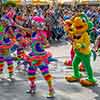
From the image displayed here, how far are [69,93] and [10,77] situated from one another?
1.85 metres

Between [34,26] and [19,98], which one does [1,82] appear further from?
[34,26]

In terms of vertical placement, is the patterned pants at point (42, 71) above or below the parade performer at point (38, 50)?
below

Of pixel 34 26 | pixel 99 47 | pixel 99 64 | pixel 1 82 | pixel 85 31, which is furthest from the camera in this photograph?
pixel 99 47

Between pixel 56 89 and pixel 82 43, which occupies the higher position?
pixel 82 43

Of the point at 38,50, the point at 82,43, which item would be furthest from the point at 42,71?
the point at 82,43

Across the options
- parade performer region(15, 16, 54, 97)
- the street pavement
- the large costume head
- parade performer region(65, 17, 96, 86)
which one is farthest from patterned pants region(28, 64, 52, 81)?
the large costume head

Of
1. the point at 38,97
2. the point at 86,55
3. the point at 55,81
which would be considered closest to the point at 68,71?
the point at 55,81

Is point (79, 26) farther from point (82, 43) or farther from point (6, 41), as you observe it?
point (6, 41)

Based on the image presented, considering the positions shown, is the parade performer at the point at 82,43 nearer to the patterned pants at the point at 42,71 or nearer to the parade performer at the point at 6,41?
the patterned pants at the point at 42,71

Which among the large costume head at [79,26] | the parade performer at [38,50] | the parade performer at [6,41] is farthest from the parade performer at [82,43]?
the parade performer at [6,41]

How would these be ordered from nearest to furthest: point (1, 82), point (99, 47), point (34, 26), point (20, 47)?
point (34, 26) < point (1, 82) < point (20, 47) < point (99, 47)

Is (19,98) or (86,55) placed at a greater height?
(86,55)

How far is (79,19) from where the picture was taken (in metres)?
8.45

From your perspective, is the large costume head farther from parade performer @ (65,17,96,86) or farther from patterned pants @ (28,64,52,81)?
patterned pants @ (28,64,52,81)
